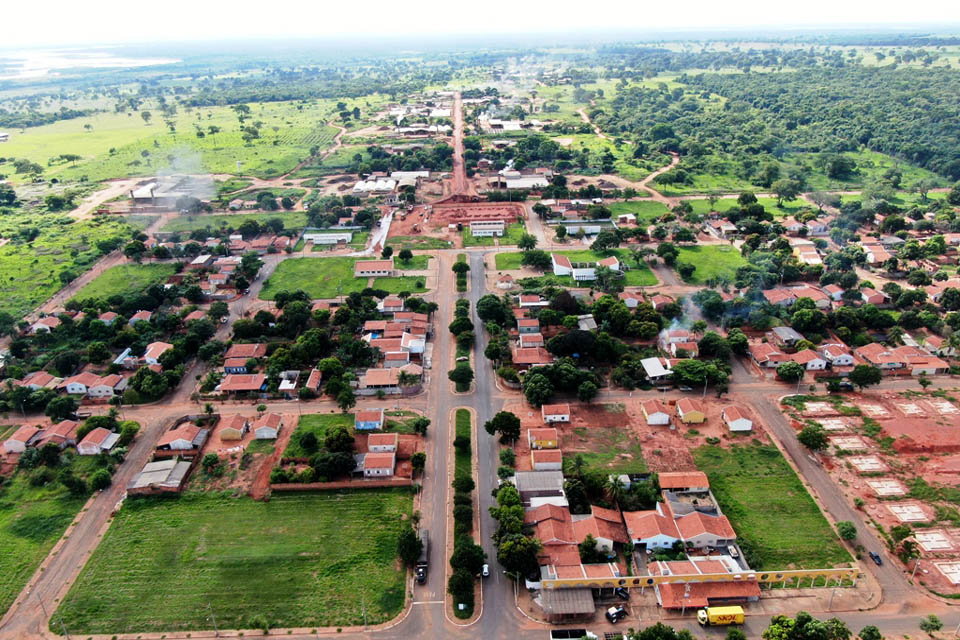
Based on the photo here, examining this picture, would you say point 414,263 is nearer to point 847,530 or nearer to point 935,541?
point 847,530

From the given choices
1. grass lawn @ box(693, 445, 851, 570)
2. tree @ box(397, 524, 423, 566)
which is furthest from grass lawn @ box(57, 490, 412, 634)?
grass lawn @ box(693, 445, 851, 570)

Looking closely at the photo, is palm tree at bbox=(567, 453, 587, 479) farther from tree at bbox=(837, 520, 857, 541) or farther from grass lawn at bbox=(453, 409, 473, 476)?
tree at bbox=(837, 520, 857, 541)

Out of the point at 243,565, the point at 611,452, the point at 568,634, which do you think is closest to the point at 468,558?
the point at 568,634

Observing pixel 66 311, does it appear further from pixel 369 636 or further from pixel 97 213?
pixel 369 636

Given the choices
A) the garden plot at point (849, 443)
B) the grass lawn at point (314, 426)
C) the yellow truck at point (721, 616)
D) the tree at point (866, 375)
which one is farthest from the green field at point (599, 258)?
the yellow truck at point (721, 616)

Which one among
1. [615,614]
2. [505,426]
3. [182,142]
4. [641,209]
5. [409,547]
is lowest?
[615,614]

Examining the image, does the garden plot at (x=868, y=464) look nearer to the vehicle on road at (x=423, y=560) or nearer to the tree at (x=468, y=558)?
the tree at (x=468, y=558)
